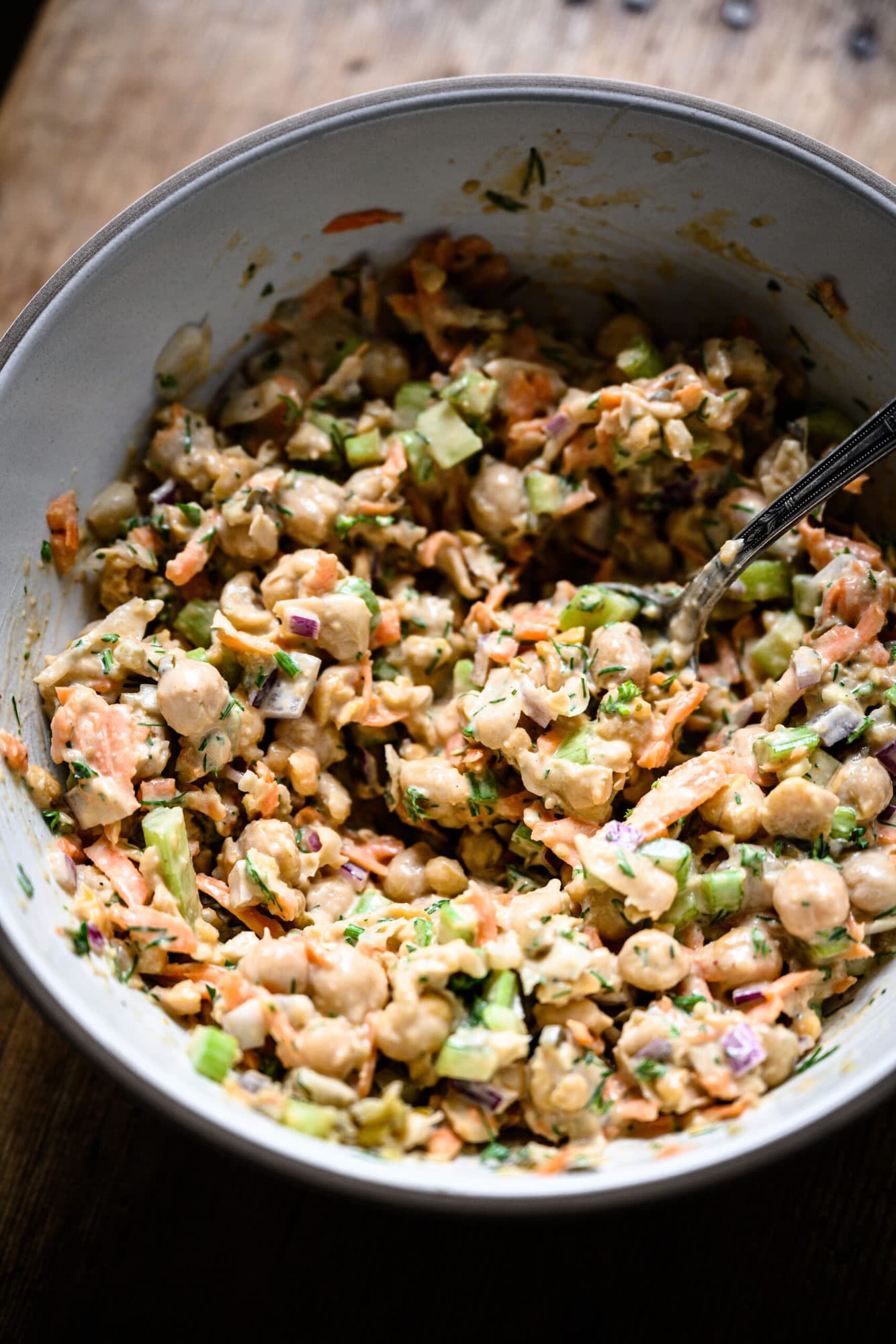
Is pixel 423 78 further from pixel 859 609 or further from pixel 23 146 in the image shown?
pixel 859 609

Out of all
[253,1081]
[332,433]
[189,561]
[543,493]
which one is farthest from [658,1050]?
[332,433]

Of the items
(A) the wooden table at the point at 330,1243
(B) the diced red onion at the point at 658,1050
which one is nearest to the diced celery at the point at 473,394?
(B) the diced red onion at the point at 658,1050

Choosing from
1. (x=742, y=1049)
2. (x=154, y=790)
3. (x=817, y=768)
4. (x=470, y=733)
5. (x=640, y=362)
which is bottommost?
(x=154, y=790)

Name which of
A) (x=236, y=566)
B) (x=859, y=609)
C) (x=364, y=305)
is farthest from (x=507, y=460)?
(x=859, y=609)

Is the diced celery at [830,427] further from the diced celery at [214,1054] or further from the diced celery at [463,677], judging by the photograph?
the diced celery at [214,1054]

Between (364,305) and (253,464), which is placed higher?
(364,305)

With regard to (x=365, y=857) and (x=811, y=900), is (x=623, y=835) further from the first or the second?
(x=365, y=857)
